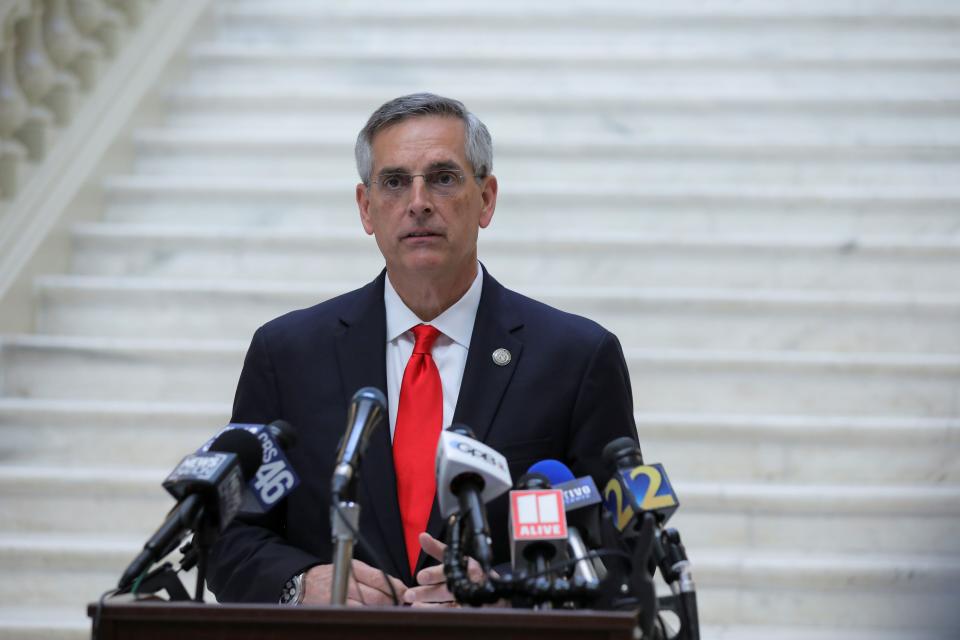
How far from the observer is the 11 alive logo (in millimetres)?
2082

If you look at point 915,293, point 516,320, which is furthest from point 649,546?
point 915,293

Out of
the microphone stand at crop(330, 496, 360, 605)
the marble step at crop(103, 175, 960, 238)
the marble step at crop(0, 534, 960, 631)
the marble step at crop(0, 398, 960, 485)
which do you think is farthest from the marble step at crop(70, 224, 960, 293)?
the microphone stand at crop(330, 496, 360, 605)

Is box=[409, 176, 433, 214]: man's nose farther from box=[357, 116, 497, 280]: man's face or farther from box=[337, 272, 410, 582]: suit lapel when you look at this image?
box=[337, 272, 410, 582]: suit lapel

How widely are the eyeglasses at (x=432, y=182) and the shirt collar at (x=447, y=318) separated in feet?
0.77

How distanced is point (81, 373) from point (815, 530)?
2.94 metres

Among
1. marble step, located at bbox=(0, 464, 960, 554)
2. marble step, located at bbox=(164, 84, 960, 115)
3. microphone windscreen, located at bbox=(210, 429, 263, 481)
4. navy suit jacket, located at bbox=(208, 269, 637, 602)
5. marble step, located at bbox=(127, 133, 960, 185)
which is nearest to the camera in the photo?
microphone windscreen, located at bbox=(210, 429, 263, 481)

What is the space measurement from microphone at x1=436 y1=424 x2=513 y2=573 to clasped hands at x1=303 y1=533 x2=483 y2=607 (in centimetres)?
37

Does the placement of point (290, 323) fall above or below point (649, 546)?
above

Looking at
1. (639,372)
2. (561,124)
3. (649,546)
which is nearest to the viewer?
(649,546)

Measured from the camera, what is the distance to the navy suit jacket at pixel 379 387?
2.75 meters

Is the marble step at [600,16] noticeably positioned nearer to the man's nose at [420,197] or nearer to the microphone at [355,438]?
the man's nose at [420,197]

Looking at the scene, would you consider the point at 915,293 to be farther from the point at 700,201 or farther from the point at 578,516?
the point at 578,516

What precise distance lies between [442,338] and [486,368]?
6.1 inches

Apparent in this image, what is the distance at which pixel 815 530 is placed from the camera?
4781 millimetres
